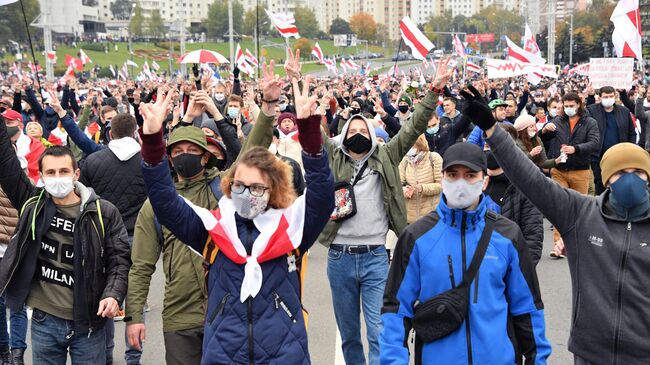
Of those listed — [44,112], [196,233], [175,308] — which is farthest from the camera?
[44,112]

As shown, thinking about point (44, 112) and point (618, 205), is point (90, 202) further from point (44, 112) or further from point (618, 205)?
point (44, 112)

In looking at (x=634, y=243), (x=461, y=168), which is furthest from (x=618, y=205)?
Answer: (x=461, y=168)

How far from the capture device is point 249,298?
12.1 feet

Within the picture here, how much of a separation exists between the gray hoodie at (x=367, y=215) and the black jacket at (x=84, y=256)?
1444 mm

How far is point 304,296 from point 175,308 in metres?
3.92

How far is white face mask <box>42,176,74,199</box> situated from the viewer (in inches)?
189

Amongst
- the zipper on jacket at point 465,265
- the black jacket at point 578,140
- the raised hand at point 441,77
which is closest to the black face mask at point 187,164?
the zipper on jacket at point 465,265

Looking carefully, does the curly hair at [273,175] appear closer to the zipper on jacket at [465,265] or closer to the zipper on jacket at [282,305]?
the zipper on jacket at [282,305]

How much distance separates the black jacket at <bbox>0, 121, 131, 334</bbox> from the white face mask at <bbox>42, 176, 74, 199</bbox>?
8 cm

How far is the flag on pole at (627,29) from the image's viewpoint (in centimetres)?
1552

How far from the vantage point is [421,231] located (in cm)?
375

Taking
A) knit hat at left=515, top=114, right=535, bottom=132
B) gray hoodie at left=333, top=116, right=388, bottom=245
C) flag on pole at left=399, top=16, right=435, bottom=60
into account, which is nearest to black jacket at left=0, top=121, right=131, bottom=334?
gray hoodie at left=333, top=116, right=388, bottom=245

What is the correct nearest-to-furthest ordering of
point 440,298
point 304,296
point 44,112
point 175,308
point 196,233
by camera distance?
point 440,298 → point 196,233 → point 175,308 → point 304,296 → point 44,112

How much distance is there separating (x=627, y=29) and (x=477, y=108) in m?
13.0
